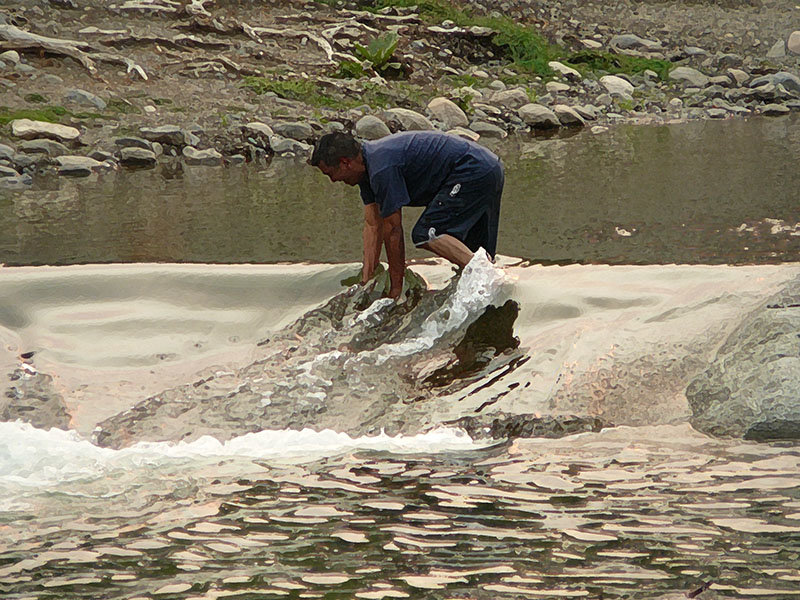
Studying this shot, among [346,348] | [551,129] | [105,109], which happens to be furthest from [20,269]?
[551,129]

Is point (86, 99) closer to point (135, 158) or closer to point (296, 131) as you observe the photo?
point (135, 158)

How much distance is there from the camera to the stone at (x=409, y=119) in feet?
50.3

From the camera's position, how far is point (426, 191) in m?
6.60

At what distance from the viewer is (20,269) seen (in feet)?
24.5

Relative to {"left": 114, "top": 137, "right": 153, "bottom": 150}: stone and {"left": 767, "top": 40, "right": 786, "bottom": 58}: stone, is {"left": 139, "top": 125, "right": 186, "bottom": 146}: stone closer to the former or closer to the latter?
{"left": 114, "top": 137, "right": 153, "bottom": 150}: stone

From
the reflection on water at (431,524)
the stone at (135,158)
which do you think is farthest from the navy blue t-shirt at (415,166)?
the stone at (135,158)

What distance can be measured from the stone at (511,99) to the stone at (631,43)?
4.52 meters

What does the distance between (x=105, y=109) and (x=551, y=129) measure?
6.12 meters

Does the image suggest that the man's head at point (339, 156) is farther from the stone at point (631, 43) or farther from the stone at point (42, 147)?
the stone at point (631, 43)

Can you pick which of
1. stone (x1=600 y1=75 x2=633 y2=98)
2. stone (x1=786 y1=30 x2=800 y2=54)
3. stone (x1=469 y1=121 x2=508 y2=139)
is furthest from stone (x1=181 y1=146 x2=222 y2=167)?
stone (x1=786 y1=30 x2=800 y2=54)

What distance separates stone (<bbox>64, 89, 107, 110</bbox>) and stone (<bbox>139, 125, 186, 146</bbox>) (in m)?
0.90

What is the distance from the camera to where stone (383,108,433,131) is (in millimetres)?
15320

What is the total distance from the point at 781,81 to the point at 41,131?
37.4ft

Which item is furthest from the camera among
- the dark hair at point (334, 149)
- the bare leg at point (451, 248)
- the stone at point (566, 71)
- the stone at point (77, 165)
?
the stone at point (566, 71)
